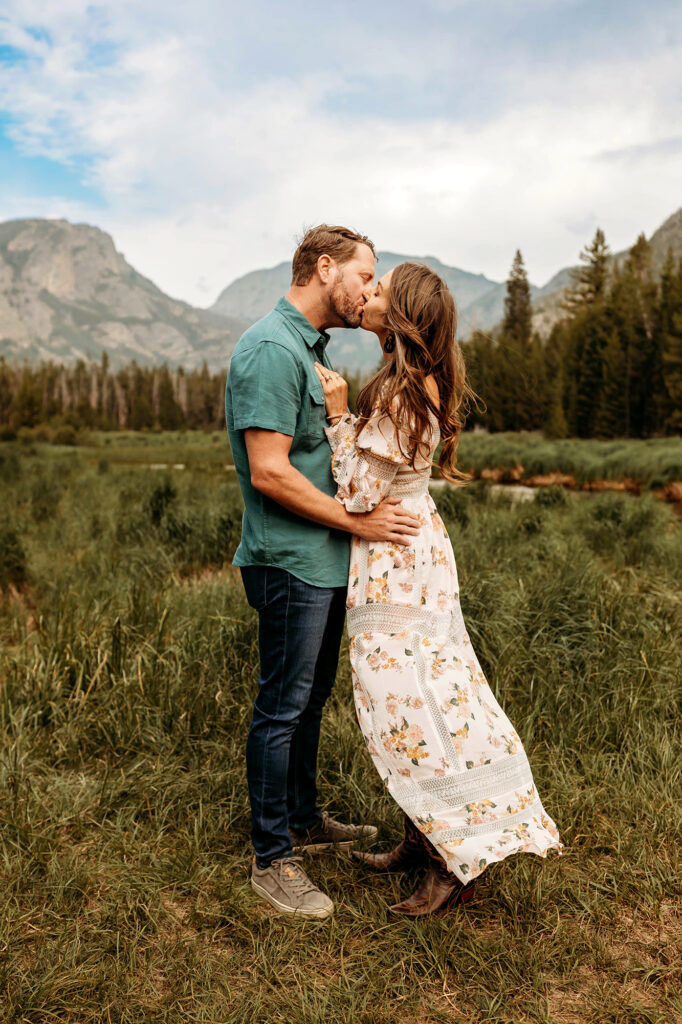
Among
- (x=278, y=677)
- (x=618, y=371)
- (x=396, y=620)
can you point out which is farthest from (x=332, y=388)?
(x=618, y=371)

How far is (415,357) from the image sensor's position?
2205mm

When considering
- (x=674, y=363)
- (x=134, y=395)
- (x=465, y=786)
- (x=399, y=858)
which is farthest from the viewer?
(x=134, y=395)

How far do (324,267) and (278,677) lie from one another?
4.37ft

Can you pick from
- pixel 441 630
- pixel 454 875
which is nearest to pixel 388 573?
pixel 441 630

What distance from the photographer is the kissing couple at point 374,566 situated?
7.15 feet

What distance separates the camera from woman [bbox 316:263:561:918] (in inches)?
85.3

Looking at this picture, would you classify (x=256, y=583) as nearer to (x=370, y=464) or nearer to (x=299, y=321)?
(x=370, y=464)

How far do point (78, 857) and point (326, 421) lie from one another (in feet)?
5.86

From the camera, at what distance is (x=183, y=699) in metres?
3.49

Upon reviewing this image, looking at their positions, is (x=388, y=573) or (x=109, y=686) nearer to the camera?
(x=388, y=573)

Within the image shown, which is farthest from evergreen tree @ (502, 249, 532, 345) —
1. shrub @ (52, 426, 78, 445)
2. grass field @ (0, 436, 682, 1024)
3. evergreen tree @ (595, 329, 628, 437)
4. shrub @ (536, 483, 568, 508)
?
grass field @ (0, 436, 682, 1024)

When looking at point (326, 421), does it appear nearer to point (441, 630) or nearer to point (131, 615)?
point (441, 630)

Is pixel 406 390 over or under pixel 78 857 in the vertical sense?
over

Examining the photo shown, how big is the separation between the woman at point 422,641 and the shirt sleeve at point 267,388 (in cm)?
20
